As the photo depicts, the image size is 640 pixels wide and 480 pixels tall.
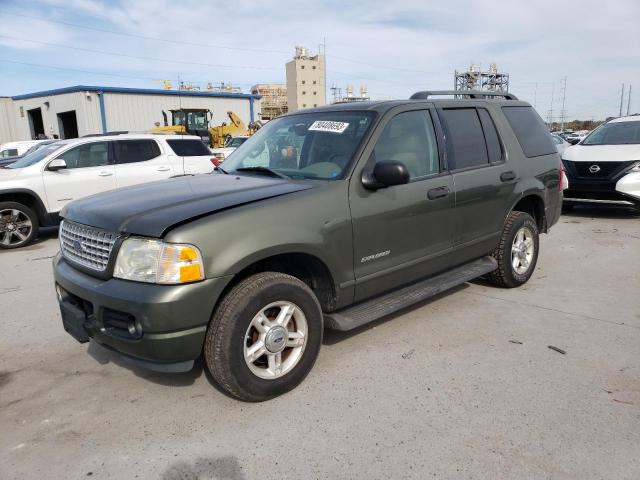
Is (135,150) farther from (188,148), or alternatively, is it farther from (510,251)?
(510,251)

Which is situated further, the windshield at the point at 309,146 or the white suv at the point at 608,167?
the white suv at the point at 608,167

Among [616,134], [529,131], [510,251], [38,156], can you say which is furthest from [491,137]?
[38,156]

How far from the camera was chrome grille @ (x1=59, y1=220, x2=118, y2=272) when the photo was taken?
2867 millimetres

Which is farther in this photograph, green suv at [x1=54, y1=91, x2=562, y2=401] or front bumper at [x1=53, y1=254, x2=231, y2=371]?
green suv at [x1=54, y1=91, x2=562, y2=401]

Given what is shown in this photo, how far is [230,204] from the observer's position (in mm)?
2916

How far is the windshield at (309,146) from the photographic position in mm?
3580

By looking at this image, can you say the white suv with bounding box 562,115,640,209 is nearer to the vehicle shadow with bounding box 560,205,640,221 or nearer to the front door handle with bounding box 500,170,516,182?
the vehicle shadow with bounding box 560,205,640,221

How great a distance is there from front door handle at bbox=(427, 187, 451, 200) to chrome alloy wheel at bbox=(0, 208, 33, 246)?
22.7 feet

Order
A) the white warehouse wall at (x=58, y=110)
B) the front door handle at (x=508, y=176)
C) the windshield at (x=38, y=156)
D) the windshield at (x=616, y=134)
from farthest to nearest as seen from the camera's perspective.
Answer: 1. the white warehouse wall at (x=58, y=110)
2. the windshield at (x=616, y=134)
3. the windshield at (x=38, y=156)
4. the front door handle at (x=508, y=176)

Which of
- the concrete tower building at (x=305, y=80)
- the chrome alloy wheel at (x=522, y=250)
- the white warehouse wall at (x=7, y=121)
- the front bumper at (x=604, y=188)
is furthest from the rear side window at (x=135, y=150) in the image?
the concrete tower building at (x=305, y=80)

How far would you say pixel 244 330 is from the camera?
281 cm

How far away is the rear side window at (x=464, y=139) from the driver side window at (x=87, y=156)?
264 inches

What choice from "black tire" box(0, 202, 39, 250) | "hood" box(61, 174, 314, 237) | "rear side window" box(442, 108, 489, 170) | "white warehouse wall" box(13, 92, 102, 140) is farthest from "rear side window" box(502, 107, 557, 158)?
"white warehouse wall" box(13, 92, 102, 140)

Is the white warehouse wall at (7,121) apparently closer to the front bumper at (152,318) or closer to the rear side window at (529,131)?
the rear side window at (529,131)
